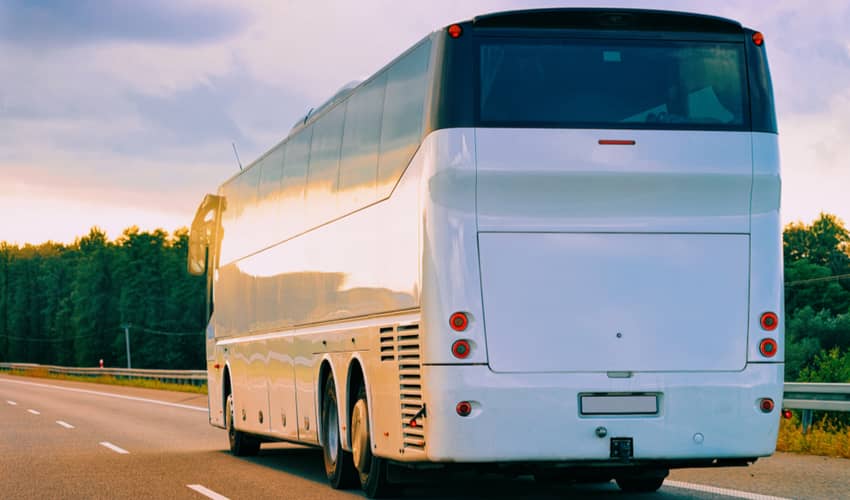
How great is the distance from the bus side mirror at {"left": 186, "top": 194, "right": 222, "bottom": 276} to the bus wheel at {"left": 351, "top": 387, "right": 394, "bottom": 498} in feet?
27.8

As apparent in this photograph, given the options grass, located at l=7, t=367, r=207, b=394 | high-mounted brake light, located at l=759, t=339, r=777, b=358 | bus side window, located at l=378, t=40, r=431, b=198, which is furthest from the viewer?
grass, located at l=7, t=367, r=207, b=394

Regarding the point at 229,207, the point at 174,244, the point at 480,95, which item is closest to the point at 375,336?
the point at 480,95

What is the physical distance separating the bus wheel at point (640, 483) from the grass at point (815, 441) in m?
3.97

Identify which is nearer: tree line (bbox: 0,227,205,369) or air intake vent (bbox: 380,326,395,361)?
air intake vent (bbox: 380,326,395,361)

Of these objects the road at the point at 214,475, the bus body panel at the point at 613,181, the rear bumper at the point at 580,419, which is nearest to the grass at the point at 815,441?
the road at the point at 214,475

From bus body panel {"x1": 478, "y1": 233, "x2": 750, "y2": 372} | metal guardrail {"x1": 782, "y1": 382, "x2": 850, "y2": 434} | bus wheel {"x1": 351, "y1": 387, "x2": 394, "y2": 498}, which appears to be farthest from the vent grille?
metal guardrail {"x1": 782, "y1": 382, "x2": 850, "y2": 434}

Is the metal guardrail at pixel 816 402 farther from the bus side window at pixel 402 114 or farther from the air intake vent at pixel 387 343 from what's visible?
the bus side window at pixel 402 114

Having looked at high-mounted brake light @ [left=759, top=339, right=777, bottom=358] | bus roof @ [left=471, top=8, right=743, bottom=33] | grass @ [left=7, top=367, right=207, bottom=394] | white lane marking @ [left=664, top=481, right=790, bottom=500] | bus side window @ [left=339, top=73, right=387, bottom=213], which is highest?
bus roof @ [left=471, top=8, right=743, bottom=33]

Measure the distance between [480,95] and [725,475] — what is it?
222 inches

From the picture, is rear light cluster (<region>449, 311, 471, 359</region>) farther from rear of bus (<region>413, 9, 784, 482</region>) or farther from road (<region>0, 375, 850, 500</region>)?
road (<region>0, 375, 850, 500</region>)

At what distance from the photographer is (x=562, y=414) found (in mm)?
10047

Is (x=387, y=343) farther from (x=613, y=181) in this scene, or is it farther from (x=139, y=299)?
(x=139, y=299)

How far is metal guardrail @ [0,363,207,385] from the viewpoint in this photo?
46.8 meters

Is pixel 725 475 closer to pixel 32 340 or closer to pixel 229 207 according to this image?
pixel 229 207
